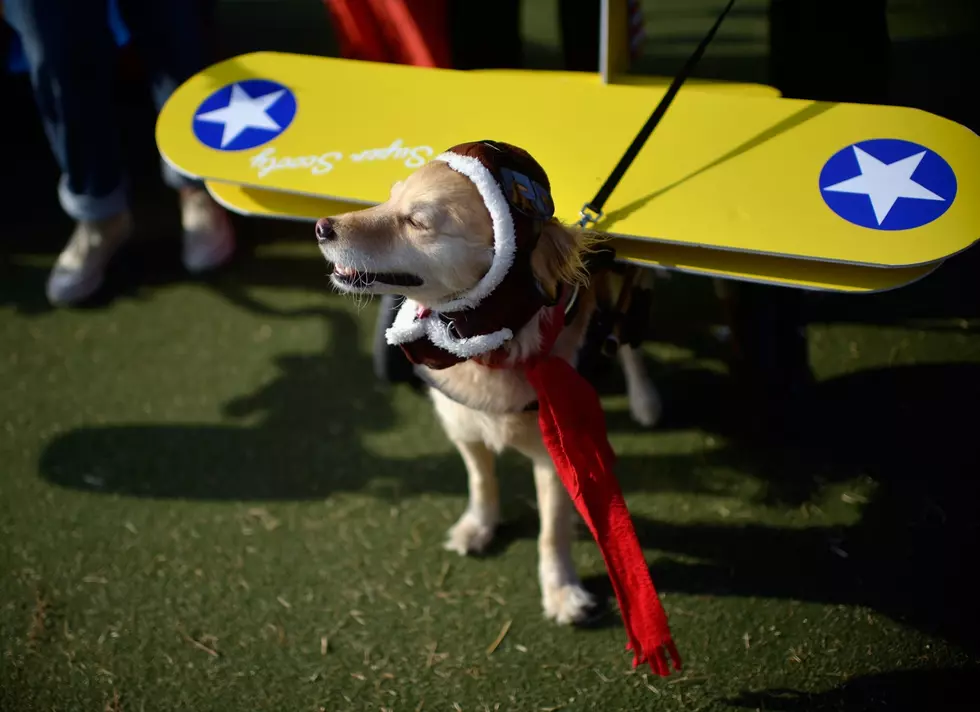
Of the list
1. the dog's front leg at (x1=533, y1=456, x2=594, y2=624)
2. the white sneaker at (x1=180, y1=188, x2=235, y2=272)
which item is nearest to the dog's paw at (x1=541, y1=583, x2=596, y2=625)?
the dog's front leg at (x1=533, y1=456, x2=594, y2=624)

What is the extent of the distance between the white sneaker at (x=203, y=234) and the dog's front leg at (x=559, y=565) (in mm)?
1764

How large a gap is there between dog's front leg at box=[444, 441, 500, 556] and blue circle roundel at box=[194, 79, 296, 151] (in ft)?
2.89

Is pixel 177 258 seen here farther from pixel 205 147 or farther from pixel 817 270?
pixel 817 270

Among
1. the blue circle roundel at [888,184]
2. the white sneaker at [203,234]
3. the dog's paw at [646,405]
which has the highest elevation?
the blue circle roundel at [888,184]

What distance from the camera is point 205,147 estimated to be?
6.23 ft

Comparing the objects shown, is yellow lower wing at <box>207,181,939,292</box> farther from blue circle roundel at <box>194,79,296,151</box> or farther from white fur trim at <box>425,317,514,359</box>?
blue circle roundel at <box>194,79,296,151</box>

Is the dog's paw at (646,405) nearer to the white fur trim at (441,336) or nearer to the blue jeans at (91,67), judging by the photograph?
the white fur trim at (441,336)

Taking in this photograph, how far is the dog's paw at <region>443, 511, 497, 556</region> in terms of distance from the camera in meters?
2.01

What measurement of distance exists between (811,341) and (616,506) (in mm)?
1273

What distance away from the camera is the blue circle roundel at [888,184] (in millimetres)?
1495

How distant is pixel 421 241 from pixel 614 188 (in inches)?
20.1

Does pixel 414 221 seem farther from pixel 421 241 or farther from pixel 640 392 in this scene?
pixel 640 392

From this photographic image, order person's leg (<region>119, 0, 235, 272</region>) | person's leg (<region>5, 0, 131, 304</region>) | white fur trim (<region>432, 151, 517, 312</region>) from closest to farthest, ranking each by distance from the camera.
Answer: white fur trim (<region>432, 151, 517, 312</region>), person's leg (<region>5, 0, 131, 304</region>), person's leg (<region>119, 0, 235, 272</region>)

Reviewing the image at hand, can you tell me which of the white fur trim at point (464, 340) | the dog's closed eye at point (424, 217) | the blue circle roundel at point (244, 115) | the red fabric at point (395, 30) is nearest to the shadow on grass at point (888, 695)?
the white fur trim at point (464, 340)
